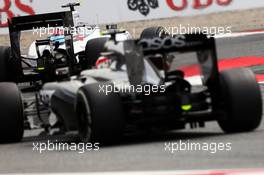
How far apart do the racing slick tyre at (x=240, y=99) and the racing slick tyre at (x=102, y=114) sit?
117cm


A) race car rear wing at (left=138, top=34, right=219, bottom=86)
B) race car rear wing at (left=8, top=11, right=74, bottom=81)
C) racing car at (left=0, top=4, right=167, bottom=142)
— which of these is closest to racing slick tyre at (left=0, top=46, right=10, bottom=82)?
racing car at (left=0, top=4, right=167, bottom=142)

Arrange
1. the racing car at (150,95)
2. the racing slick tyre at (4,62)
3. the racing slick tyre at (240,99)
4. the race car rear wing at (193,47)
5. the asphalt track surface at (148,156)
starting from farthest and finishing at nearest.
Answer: the racing slick tyre at (4,62) → the race car rear wing at (193,47) → the racing slick tyre at (240,99) → the racing car at (150,95) → the asphalt track surface at (148,156)

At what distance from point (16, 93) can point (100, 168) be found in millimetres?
2843

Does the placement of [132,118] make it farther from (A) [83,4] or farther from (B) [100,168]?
(A) [83,4]

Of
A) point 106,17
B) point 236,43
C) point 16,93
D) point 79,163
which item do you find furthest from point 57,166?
point 106,17

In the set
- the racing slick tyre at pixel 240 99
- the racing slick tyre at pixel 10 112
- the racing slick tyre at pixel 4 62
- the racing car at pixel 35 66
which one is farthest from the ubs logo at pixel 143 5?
the racing slick tyre at pixel 240 99

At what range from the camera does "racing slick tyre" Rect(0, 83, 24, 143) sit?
11.1 meters

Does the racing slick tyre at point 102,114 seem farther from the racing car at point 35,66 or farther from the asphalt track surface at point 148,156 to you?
the racing car at point 35,66

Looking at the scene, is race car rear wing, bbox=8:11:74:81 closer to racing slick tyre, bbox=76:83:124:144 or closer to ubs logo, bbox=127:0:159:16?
racing slick tyre, bbox=76:83:124:144

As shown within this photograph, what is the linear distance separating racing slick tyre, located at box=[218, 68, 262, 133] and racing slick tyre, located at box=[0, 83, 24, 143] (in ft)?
7.91

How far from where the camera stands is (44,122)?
38.0 feet

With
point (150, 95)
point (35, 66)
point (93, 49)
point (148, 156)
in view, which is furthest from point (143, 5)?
point (148, 156)

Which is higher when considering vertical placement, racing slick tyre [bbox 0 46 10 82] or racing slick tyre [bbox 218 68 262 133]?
racing slick tyre [bbox 218 68 262 133]

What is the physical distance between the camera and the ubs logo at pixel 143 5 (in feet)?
102
